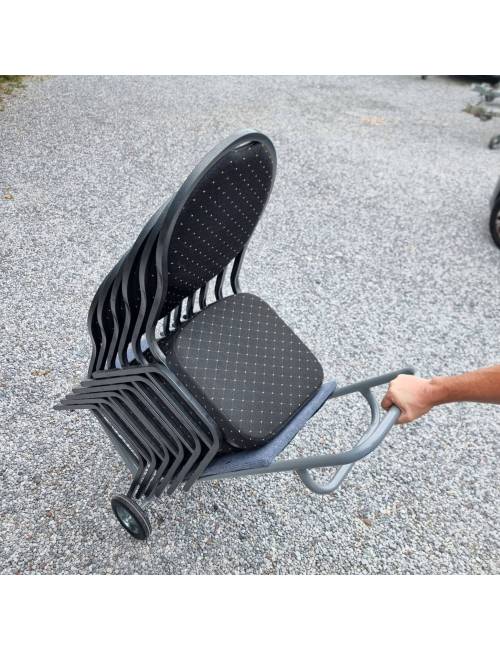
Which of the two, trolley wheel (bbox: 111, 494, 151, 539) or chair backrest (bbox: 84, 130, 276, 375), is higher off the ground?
chair backrest (bbox: 84, 130, 276, 375)

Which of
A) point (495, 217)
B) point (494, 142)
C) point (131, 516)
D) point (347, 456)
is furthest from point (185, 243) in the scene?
point (494, 142)

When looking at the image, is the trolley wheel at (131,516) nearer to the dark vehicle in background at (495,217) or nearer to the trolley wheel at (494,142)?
the dark vehicle in background at (495,217)

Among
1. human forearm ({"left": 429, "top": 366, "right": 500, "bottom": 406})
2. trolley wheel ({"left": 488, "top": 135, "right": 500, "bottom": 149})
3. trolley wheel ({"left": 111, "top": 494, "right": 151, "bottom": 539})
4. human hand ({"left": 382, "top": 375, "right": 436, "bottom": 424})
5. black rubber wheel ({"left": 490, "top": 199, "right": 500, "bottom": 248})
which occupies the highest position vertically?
human forearm ({"left": 429, "top": 366, "right": 500, "bottom": 406})

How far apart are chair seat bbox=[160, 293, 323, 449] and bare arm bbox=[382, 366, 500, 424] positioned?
1.14 feet

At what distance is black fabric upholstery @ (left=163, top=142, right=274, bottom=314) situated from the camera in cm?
132

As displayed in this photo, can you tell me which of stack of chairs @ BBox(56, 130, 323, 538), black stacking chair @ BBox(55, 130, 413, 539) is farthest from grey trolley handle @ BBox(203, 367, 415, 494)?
stack of chairs @ BBox(56, 130, 323, 538)

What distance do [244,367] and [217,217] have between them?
0.50 metres

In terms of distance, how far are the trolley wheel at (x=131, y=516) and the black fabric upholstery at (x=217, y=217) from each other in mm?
642

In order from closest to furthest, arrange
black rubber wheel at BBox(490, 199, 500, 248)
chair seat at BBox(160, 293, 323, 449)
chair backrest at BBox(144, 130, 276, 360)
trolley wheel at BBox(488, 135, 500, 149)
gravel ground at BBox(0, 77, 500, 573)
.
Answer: chair backrest at BBox(144, 130, 276, 360) < chair seat at BBox(160, 293, 323, 449) < gravel ground at BBox(0, 77, 500, 573) < black rubber wheel at BBox(490, 199, 500, 248) < trolley wheel at BBox(488, 135, 500, 149)

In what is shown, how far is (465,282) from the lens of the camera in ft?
11.4

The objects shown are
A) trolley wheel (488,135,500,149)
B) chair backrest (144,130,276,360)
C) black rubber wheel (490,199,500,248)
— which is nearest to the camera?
chair backrest (144,130,276,360)

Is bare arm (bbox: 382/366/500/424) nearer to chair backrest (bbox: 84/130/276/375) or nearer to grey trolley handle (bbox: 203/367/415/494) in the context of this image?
grey trolley handle (bbox: 203/367/415/494)

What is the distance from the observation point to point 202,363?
5.41 feet

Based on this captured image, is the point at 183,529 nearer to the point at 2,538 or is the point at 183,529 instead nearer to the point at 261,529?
the point at 261,529
